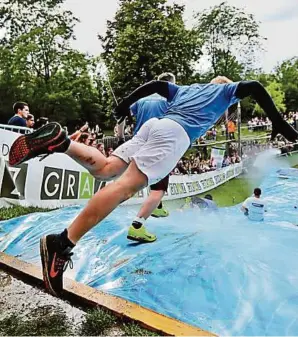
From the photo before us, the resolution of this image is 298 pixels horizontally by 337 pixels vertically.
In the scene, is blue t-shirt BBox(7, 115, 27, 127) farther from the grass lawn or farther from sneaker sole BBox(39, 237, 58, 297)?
the grass lawn

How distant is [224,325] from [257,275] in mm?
535

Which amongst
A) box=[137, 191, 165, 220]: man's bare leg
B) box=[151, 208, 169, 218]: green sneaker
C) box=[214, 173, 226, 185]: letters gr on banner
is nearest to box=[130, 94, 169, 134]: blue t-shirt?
box=[137, 191, 165, 220]: man's bare leg

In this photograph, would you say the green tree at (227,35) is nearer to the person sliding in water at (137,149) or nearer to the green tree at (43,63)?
the green tree at (43,63)

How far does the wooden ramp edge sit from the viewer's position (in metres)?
1.83

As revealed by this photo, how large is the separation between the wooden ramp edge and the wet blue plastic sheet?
0.21 meters

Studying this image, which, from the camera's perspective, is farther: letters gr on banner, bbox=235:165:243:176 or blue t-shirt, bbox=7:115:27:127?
letters gr on banner, bbox=235:165:243:176

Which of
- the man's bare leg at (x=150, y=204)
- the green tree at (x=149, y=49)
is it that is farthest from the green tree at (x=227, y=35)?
the man's bare leg at (x=150, y=204)

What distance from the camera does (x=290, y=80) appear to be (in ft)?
128

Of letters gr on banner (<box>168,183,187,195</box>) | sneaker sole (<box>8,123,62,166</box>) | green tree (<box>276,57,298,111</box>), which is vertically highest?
green tree (<box>276,57,298,111</box>)

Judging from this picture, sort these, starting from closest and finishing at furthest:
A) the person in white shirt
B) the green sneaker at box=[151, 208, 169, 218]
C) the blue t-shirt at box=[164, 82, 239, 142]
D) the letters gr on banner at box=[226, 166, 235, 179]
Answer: the blue t-shirt at box=[164, 82, 239, 142] < the green sneaker at box=[151, 208, 169, 218] < the person in white shirt < the letters gr on banner at box=[226, 166, 235, 179]

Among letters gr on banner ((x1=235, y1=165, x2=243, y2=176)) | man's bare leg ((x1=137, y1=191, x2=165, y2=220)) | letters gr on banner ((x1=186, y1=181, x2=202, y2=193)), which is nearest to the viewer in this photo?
man's bare leg ((x1=137, y1=191, x2=165, y2=220))

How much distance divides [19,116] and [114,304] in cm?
464

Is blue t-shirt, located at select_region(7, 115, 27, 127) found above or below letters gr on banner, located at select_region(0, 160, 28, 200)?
above

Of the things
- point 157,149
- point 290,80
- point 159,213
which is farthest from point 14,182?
point 290,80
